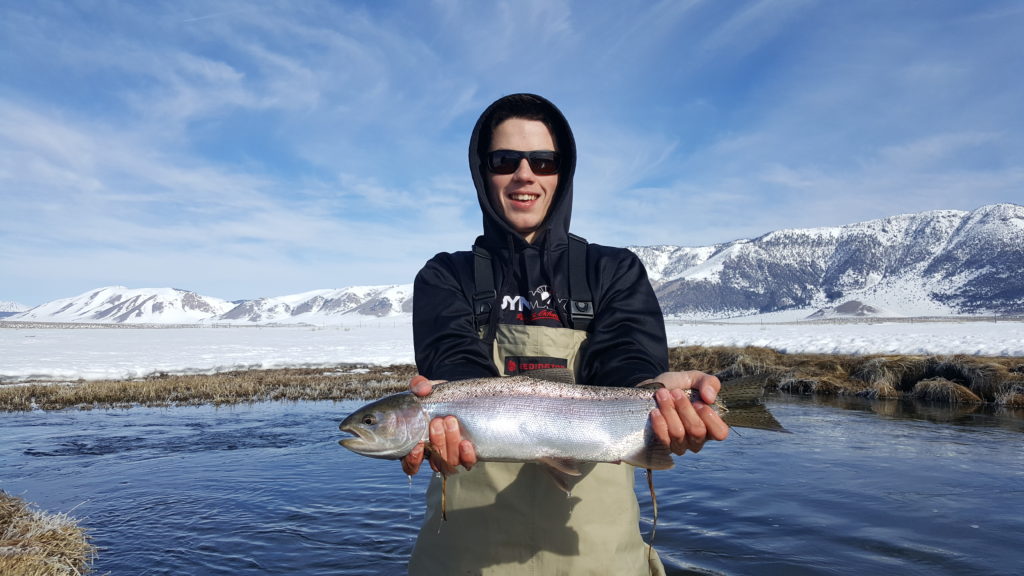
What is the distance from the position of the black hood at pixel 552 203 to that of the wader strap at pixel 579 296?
0.26 m

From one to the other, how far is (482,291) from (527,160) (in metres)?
1.06

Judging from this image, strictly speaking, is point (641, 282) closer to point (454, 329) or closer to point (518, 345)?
point (518, 345)

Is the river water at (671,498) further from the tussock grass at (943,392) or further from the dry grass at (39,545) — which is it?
the tussock grass at (943,392)

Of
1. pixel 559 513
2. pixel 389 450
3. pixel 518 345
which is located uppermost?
pixel 518 345

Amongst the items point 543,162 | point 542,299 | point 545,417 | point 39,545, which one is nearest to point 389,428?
point 545,417

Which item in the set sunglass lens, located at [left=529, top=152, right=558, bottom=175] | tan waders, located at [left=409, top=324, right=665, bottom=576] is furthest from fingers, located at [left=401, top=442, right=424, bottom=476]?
sunglass lens, located at [left=529, top=152, right=558, bottom=175]

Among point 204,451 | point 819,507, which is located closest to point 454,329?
point 819,507

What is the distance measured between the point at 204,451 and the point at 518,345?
1519 cm

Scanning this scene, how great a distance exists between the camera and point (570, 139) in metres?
4.45

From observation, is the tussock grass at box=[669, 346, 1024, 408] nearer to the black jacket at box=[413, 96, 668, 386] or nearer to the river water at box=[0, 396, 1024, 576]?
the river water at box=[0, 396, 1024, 576]

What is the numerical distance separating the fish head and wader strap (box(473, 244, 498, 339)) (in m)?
0.80

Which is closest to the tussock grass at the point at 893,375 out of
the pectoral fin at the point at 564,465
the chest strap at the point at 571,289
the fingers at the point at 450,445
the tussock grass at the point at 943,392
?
the tussock grass at the point at 943,392

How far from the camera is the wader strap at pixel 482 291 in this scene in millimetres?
4191

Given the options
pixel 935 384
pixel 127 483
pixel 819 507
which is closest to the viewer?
pixel 819 507
